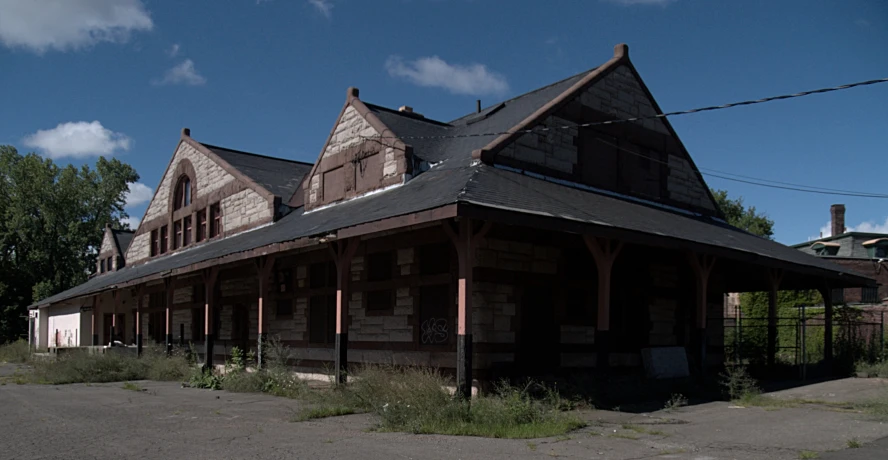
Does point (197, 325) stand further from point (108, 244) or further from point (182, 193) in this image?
point (108, 244)

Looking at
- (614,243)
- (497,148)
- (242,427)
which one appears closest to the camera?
(242,427)

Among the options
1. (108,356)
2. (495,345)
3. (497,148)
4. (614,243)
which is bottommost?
(108,356)

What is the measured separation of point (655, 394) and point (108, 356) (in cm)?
1529

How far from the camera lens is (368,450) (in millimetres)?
7988

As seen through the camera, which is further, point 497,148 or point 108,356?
point 108,356

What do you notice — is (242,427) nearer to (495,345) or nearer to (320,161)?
(495,345)

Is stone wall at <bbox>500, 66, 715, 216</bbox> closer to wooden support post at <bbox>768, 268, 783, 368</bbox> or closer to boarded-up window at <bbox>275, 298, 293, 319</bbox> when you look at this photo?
wooden support post at <bbox>768, 268, 783, 368</bbox>

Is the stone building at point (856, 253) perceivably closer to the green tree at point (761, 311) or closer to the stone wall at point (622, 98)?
the green tree at point (761, 311)

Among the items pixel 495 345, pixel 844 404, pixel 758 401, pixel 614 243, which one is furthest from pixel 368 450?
pixel 844 404

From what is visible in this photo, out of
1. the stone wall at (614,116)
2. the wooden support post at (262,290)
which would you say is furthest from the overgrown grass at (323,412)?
the stone wall at (614,116)

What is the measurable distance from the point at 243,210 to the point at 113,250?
20.9 metres

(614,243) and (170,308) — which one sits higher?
(614,243)

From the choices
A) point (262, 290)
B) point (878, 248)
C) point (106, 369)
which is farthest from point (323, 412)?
point (878, 248)

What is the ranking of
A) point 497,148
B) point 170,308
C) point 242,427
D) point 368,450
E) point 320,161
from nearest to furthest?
point 368,450, point 242,427, point 497,148, point 320,161, point 170,308
